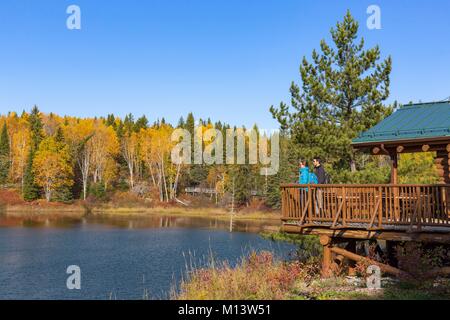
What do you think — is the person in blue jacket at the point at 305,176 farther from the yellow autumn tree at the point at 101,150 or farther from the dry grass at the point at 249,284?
the yellow autumn tree at the point at 101,150

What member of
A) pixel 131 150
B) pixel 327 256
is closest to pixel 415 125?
pixel 327 256

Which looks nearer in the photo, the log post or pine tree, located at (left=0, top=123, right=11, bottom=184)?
the log post

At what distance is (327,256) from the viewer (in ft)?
42.1

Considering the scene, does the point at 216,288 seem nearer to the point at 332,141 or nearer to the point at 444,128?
the point at 444,128

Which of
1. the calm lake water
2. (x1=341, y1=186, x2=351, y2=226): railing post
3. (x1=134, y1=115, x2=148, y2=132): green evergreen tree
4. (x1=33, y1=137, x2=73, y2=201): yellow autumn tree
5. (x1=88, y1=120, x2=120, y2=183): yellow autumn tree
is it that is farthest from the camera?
(x1=134, y1=115, x2=148, y2=132): green evergreen tree

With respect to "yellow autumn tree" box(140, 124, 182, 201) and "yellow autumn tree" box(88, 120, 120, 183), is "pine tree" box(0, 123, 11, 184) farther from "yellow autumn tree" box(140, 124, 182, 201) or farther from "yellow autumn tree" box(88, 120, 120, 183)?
"yellow autumn tree" box(140, 124, 182, 201)

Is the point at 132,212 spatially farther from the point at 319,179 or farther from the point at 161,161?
the point at 319,179

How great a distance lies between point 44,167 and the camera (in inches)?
2522

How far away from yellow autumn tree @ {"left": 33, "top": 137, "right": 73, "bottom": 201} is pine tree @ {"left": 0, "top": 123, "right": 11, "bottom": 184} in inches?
360

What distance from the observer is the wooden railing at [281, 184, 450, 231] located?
11.3m

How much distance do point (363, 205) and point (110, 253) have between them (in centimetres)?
2058

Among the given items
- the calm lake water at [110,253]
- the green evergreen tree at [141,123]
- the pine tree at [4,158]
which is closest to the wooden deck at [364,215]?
the calm lake water at [110,253]

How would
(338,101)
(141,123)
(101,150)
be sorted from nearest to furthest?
(338,101)
(101,150)
(141,123)

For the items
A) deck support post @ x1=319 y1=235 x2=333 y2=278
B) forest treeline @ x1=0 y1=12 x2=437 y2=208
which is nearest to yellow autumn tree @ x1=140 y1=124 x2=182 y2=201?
forest treeline @ x1=0 y1=12 x2=437 y2=208
